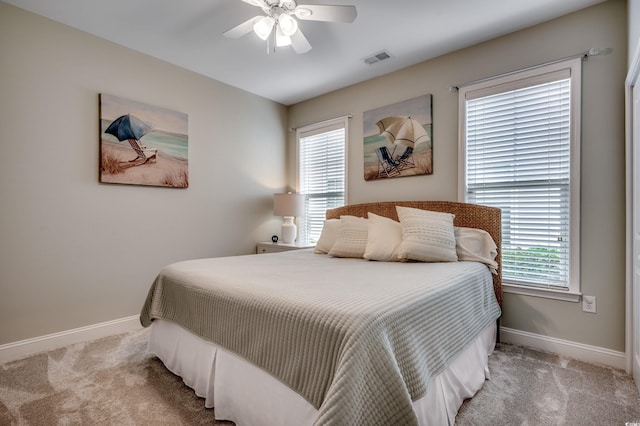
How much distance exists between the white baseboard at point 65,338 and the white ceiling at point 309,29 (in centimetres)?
249

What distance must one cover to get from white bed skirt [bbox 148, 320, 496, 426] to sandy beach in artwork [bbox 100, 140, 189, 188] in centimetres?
144

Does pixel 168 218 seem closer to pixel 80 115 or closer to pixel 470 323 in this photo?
pixel 80 115

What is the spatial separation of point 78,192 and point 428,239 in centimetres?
288

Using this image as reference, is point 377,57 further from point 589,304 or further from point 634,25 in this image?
point 589,304

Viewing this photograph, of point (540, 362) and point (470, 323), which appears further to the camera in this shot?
point (540, 362)

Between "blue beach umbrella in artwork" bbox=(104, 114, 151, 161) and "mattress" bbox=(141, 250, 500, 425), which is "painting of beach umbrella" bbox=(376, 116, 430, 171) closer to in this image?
"mattress" bbox=(141, 250, 500, 425)

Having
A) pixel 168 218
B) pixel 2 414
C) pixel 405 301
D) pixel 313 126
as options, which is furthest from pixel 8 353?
pixel 313 126

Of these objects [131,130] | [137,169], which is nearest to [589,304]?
[137,169]

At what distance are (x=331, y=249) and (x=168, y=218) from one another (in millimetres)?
1696

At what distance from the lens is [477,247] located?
100 inches

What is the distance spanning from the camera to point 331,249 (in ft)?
9.45

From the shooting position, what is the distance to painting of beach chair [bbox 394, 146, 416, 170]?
3.21 metres

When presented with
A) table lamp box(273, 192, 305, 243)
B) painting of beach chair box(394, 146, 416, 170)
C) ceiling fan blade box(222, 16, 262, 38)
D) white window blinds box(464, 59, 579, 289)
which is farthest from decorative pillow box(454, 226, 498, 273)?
ceiling fan blade box(222, 16, 262, 38)

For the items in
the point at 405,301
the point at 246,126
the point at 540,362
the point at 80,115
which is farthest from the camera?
the point at 246,126
